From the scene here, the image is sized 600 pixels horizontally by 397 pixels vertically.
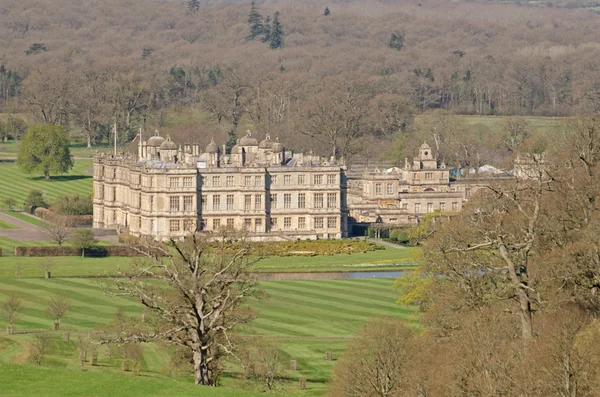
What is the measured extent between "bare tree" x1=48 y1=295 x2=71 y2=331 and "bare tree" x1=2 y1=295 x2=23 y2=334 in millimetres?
1436

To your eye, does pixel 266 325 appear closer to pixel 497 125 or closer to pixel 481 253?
pixel 481 253

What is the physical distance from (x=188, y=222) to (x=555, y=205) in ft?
168

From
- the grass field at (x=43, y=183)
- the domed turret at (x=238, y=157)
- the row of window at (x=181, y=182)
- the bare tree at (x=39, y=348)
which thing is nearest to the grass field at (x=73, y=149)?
the grass field at (x=43, y=183)

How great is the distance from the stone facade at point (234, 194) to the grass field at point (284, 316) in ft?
72.8

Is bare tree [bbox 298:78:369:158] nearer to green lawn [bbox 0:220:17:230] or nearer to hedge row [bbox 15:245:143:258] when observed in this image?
green lawn [bbox 0:220:17:230]

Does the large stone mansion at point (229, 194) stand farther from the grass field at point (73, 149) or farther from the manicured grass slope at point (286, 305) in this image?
the grass field at point (73, 149)

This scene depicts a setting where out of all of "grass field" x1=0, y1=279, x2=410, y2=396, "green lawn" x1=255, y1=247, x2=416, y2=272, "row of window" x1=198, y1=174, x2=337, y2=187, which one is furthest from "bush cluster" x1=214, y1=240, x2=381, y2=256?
"grass field" x1=0, y1=279, x2=410, y2=396

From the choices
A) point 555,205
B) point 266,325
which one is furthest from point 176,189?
point 555,205

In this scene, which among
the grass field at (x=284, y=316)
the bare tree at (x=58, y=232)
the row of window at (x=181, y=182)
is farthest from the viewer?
the row of window at (x=181, y=182)

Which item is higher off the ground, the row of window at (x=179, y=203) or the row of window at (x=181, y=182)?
the row of window at (x=181, y=182)

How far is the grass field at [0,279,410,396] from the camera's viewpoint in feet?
210

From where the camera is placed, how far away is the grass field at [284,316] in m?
64.0

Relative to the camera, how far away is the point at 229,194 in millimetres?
112938

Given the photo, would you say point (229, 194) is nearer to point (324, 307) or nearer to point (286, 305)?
point (286, 305)
